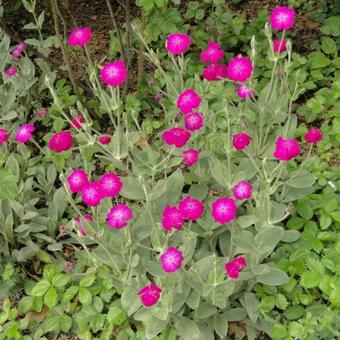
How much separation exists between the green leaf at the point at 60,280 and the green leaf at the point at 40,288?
0.04 meters

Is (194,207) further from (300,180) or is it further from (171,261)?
(300,180)

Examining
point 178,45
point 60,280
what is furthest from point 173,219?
point 60,280

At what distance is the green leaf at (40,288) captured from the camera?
2.89m

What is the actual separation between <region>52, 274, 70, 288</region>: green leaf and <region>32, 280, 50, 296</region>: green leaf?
37 millimetres

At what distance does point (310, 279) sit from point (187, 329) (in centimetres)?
62

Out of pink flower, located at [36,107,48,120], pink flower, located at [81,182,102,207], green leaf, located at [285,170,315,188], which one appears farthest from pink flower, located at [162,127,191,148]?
pink flower, located at [36,107,48,120]

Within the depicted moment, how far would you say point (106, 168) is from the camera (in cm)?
353

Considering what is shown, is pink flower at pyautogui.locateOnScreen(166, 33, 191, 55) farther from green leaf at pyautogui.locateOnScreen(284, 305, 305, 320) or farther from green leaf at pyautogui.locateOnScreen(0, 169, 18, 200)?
green leaf at pyautogui.locateOnScreen(284, 305, 305, 320)

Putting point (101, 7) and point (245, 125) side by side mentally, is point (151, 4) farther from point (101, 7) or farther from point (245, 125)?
point (101, 7)

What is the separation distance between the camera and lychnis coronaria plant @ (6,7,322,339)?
2328 mm

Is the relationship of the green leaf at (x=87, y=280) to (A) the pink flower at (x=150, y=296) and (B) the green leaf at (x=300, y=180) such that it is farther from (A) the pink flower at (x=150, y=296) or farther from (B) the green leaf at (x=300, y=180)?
(B) the green leaf at (x=300, y=180)

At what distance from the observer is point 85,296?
9.36ft

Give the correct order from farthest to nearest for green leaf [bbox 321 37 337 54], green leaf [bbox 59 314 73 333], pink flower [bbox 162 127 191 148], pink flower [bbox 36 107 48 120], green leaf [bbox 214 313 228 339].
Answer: green leaf [bbox 321 37 337 54]
pink flower [bbox 36 107 48 120]
green leaf [bbox 59 314 73 333]
green leaf [bbox 214 313 228 339]
pink flower [bbox 162 127 191 148]

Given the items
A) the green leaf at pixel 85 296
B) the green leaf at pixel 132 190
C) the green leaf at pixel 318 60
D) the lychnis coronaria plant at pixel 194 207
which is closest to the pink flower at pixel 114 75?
the lychnis coronaria plant at pixel 194 207
